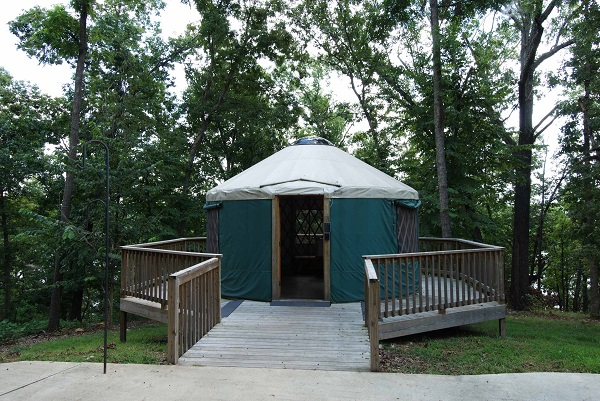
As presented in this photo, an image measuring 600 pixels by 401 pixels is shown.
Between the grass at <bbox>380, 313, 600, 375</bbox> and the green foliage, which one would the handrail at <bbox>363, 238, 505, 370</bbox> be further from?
the green foliage

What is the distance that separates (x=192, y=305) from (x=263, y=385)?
1.37 metres

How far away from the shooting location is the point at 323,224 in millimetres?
6082

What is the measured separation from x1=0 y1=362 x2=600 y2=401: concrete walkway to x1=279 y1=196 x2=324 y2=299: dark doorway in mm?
5210

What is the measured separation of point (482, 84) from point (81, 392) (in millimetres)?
9195

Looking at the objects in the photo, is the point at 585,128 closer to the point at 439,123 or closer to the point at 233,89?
the point at 439,123

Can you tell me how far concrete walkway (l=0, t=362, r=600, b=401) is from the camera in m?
3.06

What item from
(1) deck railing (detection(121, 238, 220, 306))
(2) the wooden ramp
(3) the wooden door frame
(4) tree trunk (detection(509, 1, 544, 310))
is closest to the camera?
(2) the wooden ramp

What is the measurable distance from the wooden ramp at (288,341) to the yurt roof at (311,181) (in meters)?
1.68

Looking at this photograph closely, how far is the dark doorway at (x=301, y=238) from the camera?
9414mm

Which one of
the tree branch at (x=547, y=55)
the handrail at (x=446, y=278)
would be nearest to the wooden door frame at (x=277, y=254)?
the handrail at (x=446, y=278)

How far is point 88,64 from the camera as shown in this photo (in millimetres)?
12094

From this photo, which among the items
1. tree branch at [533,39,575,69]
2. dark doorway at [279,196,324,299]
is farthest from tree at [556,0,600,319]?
dark doorway at [279,196,324,299]

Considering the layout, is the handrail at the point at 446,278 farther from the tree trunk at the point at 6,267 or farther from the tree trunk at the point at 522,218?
the tree trunk at the point at 6,267

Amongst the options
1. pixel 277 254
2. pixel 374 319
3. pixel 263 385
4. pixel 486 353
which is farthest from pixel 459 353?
pixel 277 254
